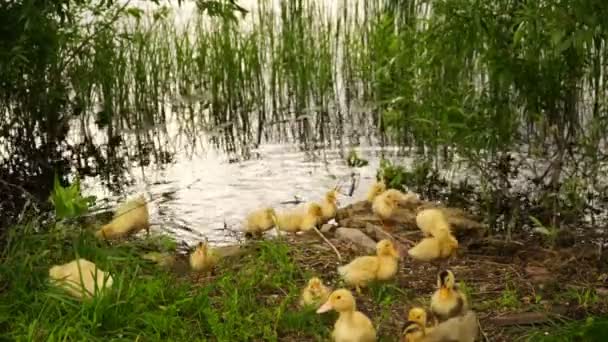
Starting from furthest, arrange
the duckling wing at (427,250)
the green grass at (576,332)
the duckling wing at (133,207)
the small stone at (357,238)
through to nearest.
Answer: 1. the duckling wing at (133,207)
2. the small stone at (357,238)
3. the duckling wing at (427,250)
4. the green grass at (576,332)

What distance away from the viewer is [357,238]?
4.25m

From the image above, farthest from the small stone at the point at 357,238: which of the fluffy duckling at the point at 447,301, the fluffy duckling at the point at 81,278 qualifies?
the fluffy duckling at the point at 81,278

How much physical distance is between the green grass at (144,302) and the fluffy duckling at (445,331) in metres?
0.36

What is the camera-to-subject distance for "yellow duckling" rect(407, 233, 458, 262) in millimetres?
3992

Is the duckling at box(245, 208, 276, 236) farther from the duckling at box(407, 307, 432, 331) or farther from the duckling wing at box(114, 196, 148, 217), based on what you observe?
the duckling at box(407, 307, 432, 331)

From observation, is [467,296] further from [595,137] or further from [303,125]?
[303,125]

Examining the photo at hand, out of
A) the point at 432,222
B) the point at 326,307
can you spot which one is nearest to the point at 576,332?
the point at 326,307

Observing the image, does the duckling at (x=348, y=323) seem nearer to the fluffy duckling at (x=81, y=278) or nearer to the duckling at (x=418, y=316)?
the duckling at (x=418, y=316)

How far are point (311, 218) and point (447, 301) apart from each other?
1131mm

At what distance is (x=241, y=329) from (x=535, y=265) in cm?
128

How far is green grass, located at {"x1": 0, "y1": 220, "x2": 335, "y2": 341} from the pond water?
63 centimetres

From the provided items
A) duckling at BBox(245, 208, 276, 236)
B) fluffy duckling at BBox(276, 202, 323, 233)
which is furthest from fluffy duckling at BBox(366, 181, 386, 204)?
duckling at BBox(245, 208, 276, 236)

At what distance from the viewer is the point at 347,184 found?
204 inches

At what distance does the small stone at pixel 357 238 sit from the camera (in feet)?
13.7
